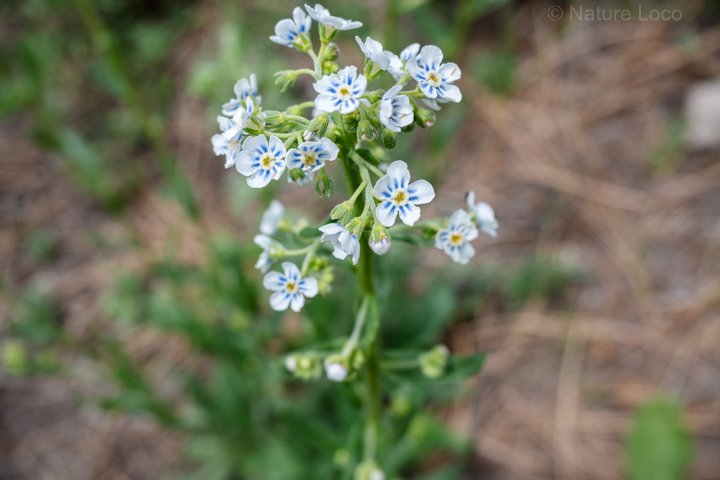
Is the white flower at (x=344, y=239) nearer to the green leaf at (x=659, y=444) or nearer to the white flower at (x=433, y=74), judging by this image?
the white flower at (x=433, y=74)

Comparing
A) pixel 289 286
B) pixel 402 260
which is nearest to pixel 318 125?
pixel 289 286

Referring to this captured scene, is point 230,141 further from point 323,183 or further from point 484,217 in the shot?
point 484,217

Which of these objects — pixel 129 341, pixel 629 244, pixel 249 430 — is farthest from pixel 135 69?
pixel 629 244

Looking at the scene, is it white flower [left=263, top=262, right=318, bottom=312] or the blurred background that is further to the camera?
the blurred background

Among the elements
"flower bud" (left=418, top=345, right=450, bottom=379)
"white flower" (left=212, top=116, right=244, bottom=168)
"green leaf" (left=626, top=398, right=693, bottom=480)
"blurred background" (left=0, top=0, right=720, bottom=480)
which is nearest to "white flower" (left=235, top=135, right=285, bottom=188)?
"white flower" (left=212, top=116, right=244, bottom=168)

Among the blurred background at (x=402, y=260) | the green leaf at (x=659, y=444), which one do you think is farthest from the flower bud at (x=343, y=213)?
the green leaf at (x=659, y=444)

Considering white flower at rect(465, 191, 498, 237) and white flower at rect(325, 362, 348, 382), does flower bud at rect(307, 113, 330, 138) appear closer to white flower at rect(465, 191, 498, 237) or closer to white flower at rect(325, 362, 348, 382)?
white flower at rect(465, 191, 498, 237)
